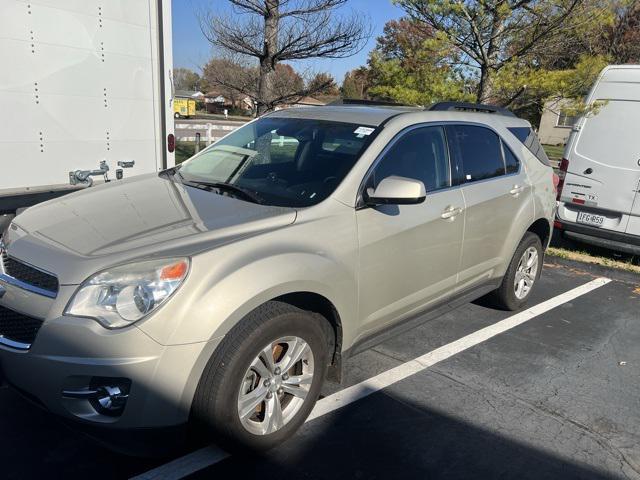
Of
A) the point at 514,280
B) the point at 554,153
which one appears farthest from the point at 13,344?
the point at 554,153

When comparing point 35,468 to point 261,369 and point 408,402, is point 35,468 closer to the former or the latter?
point 261,369

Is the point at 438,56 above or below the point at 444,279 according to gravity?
above

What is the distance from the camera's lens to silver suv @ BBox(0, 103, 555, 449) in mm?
2275

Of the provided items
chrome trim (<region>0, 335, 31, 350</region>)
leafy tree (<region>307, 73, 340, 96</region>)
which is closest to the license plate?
leafy tree (<region>307, 73, 340, 96</region>)

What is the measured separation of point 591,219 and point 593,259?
1.80ft

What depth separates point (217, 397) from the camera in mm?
2393

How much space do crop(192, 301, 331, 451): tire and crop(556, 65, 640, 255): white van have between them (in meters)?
4.95

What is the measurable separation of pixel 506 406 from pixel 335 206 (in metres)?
1.69

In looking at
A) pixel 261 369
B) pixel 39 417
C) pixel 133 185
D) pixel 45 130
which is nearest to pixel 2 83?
pixel 45 130

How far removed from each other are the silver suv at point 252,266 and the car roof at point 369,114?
0.06 ft

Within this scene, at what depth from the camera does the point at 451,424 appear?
3.17 meters

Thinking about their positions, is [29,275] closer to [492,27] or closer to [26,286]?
[26,286]

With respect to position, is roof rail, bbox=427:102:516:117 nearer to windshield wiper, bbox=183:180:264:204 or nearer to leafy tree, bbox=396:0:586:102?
windshield wiper, bbox=183:180:264:204

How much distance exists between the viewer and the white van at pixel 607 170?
6.32 m
